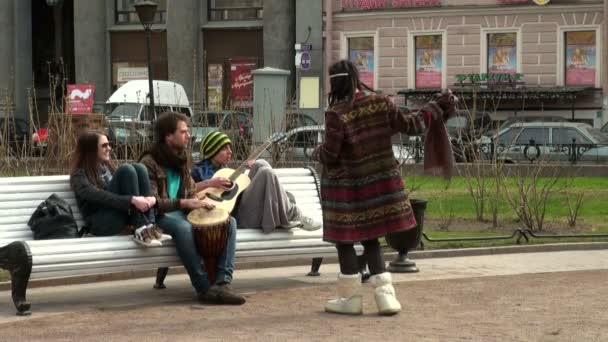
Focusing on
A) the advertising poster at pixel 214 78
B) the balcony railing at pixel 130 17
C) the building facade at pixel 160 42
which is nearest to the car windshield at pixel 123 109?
the building facade at pixel 160 42

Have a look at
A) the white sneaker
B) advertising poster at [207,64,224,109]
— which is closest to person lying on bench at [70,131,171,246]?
the white sneaker

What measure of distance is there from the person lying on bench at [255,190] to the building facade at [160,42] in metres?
34.9

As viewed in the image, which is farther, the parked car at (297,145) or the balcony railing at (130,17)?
the balcony railing at (130,17)

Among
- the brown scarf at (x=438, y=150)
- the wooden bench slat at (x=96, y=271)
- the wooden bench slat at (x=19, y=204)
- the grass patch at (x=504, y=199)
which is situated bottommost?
the grass patch at (x=504, y=199)

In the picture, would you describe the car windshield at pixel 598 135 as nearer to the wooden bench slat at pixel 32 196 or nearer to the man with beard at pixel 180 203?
the man with beard at pixel 180 203

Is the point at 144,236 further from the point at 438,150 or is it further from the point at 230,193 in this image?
the point at 438,150

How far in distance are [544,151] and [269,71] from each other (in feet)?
17.9

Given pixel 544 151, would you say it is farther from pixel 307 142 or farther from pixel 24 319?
pixel 24 319

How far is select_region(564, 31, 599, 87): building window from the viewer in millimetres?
42938

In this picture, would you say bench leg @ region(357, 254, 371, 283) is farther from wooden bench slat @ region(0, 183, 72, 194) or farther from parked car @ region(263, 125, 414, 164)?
parked car @ region(263, 125, 414, 164)

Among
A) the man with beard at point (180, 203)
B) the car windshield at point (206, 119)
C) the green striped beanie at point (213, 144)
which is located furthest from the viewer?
the car windshield at point (206, 119)

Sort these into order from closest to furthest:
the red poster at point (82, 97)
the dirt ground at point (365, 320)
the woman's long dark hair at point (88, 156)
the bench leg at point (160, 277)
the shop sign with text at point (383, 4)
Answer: the dirt ground at point (365, 320)
the woman's long dark hair at point (88, 156)
the bench leg at point (160, 277)
the red poster at point (82, 97)
the shop sign with text at point (383, 4)

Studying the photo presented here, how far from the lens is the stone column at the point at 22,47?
5359cm

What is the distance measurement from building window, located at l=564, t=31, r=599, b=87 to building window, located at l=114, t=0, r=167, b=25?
16.2 metres
